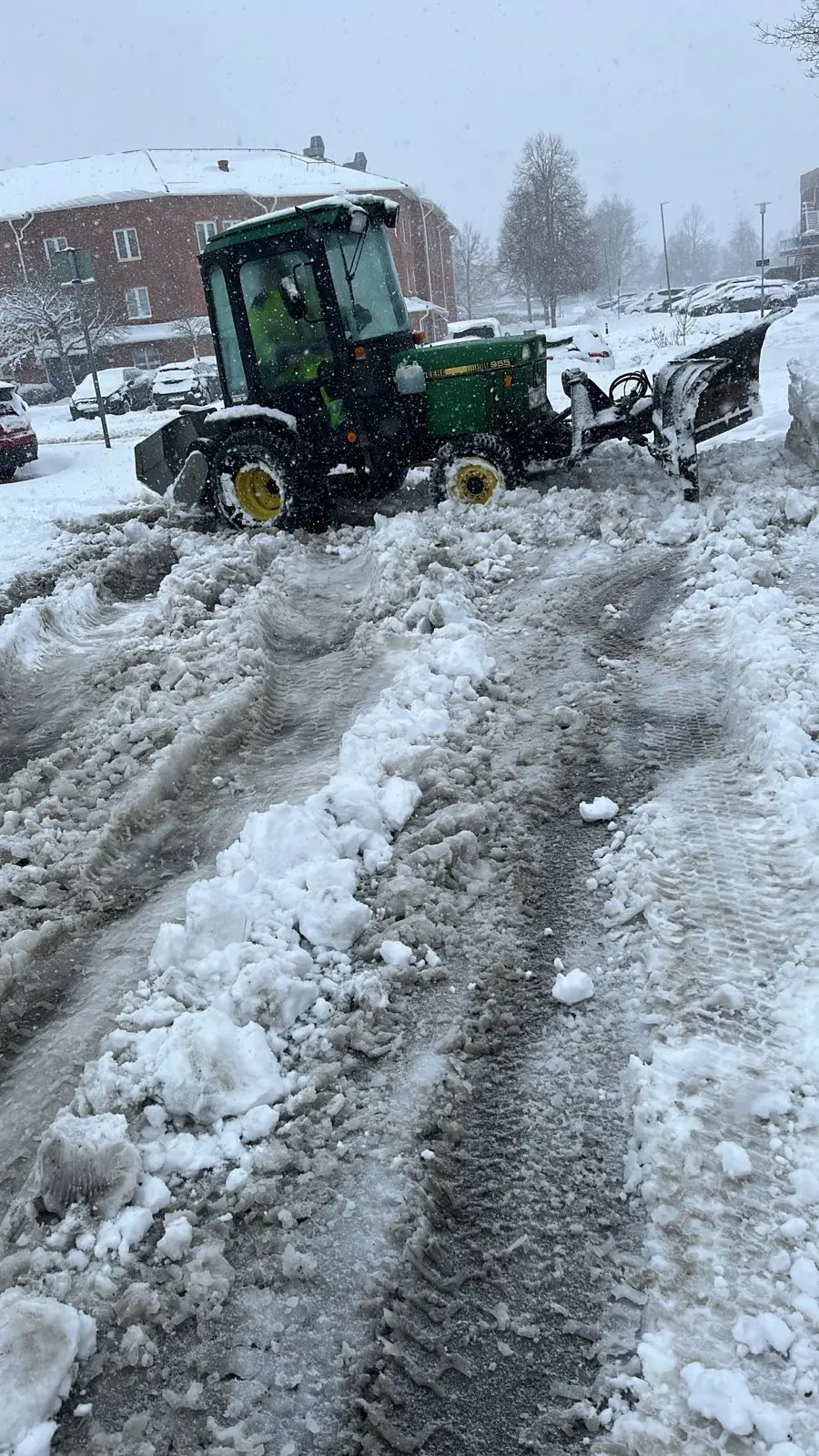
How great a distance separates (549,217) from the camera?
127ft

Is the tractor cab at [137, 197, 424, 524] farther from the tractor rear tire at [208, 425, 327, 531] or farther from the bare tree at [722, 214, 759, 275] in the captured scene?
the bare tree at [722, 214, 759, 275]

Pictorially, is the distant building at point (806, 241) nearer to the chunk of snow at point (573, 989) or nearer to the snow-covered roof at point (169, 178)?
the snow-covered roof at point (169, 178)

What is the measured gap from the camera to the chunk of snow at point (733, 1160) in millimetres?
2436

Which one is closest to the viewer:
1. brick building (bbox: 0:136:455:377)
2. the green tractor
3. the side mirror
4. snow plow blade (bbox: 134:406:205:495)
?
the side mirror

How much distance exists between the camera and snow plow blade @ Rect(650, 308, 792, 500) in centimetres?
793

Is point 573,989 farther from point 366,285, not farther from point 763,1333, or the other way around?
point 366,285

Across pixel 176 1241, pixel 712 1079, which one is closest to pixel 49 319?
pixel 176 1241

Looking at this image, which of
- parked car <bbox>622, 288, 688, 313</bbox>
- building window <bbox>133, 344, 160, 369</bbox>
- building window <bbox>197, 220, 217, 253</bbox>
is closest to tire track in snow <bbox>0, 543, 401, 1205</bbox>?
building window <bbox>133, 344, 160, 369</bbox>

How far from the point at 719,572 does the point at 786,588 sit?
51 centimetres

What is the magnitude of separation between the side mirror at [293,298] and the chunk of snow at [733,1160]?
25.4ft

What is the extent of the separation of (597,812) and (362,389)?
6.14 m

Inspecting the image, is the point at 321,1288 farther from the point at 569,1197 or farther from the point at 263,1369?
the point at 569,1197

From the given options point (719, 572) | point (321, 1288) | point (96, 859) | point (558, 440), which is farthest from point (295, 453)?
point (321, 1288)

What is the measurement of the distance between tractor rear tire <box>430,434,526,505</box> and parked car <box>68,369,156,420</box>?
21680 millimetres
